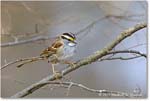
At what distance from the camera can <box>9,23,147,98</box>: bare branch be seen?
2.49 metres

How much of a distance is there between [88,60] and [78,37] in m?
0.15

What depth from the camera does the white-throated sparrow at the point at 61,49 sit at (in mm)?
2488

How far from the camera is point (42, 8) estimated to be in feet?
8.29

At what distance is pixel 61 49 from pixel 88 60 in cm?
17

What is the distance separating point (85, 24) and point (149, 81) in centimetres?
51

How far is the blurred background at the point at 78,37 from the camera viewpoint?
250 centimetres

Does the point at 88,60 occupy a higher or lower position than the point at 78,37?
lower

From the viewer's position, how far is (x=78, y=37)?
2.50 m

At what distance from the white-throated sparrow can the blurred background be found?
3 centimetres

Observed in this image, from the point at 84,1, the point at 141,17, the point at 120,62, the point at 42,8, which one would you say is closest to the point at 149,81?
the point at 120,62

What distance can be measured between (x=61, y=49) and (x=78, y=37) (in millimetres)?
123

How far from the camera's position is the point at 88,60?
2.51 m

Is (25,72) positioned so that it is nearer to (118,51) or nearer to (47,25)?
(47,25)

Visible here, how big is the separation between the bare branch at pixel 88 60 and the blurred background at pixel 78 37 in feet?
0.07
